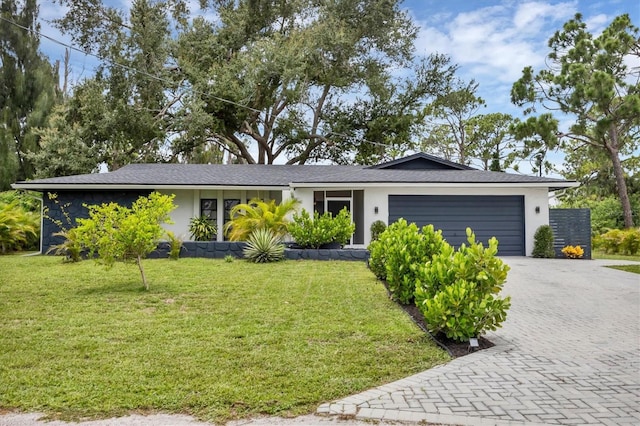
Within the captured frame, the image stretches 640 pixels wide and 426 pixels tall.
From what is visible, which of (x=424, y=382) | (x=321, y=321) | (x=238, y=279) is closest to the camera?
(x=424, y=382)

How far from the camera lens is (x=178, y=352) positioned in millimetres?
4770

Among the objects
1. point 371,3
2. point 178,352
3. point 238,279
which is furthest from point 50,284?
point 371,3

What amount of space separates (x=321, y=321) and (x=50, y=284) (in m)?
5.78

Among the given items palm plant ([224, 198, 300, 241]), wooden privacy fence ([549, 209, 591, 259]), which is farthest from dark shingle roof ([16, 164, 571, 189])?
palm plant ([224, 198, 300, 241])

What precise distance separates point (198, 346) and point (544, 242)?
1392 centimetres

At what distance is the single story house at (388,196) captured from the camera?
15641 mm

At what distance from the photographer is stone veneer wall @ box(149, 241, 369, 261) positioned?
13609mm

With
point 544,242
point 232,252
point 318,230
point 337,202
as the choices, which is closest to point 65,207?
point 232,252

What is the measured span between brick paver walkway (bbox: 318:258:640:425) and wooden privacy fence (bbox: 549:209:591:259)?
9.76 m

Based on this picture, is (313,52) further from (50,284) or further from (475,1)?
(50,284)

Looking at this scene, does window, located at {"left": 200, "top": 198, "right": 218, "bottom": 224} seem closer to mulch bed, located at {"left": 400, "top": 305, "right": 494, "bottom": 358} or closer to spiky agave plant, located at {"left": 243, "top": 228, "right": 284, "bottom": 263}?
spiky agave plant, located at {"left": 243, "top": 228, "right": 284, "bottom": 263}

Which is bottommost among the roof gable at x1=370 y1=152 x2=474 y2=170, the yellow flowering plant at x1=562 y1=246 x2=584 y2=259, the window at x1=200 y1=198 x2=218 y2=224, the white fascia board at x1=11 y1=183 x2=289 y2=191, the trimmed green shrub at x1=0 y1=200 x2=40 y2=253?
the yellow flowering plant at x1=562 y1=246 x2=584 y2=259

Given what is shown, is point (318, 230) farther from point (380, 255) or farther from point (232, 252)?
point (380, 255)

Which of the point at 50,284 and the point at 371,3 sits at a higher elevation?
the point at 371,3
